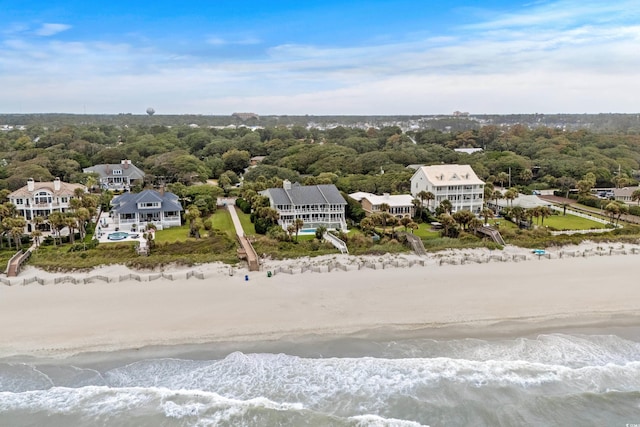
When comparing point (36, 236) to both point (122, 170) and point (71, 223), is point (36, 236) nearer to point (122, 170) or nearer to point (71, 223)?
point (71, 223)

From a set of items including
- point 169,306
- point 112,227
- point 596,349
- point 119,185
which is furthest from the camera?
point 119,185

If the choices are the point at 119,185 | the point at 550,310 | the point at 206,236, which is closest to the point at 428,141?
the point at 119,185

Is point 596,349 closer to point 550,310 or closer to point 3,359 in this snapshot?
point 550,310

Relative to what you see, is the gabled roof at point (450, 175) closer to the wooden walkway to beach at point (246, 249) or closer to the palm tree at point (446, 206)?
the palm tree at point (446, 206)

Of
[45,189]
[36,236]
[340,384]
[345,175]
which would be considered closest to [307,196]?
[36,236]

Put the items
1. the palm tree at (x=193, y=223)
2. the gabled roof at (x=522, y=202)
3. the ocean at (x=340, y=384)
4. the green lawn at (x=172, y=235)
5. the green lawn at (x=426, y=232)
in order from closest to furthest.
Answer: the ocean at (x=340, y=384) → the green lawn at (x=172, y=235) → the palm tree at (x=193, y=223) → the green lawn at (x=426, y=232) → the gabled roof at (x=522, y=202)

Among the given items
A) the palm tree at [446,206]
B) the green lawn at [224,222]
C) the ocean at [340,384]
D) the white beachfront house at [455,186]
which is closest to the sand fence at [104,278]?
the ocean at [340,384]
